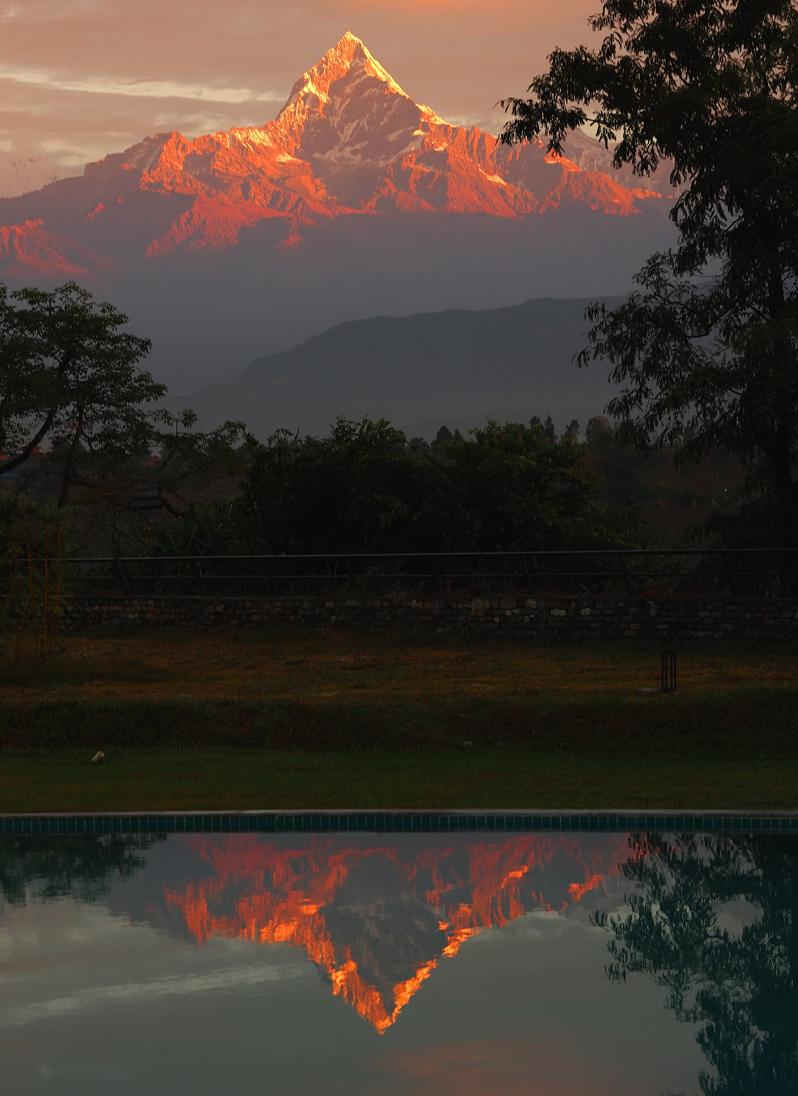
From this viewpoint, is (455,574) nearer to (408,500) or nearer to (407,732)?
(408,500)

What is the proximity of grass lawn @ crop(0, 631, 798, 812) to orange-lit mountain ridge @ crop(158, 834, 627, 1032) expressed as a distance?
74cm

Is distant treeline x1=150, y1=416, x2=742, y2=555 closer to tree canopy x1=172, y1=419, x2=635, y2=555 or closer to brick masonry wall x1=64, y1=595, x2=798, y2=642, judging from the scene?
tree canopy x1=172, y1=419, x2=635, y2=555

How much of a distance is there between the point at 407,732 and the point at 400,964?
265 inches

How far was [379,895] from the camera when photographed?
976 centimetres

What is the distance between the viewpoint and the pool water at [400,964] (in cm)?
668

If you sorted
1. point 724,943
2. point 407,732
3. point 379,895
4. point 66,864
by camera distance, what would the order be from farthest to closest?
1. point 407,732
2. point 66,864
3. point 379,895
4. point 724,943

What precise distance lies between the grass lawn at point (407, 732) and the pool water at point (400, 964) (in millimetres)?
951

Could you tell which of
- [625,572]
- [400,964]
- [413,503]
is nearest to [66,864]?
[400,964]

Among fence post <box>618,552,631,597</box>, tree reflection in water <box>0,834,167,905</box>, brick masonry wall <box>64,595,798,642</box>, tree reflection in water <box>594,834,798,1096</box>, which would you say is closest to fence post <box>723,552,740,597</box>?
brick masonry wall <box>64,595,798,642</box>

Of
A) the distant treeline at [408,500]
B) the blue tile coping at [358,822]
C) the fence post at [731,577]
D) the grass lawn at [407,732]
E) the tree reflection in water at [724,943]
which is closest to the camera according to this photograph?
the tree reflection in water at [724,943]

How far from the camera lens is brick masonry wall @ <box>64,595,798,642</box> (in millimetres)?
20453

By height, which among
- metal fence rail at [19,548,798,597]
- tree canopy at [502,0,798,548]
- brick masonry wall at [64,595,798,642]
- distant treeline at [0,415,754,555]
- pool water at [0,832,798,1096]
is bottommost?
pool water at [0,832,798,1096]

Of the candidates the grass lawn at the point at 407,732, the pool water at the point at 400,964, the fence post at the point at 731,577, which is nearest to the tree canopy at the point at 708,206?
the fence post at the point at 731,577

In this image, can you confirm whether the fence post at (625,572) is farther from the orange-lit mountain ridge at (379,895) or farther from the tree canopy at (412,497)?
the orange-lit mountain ridge at (379,895)
